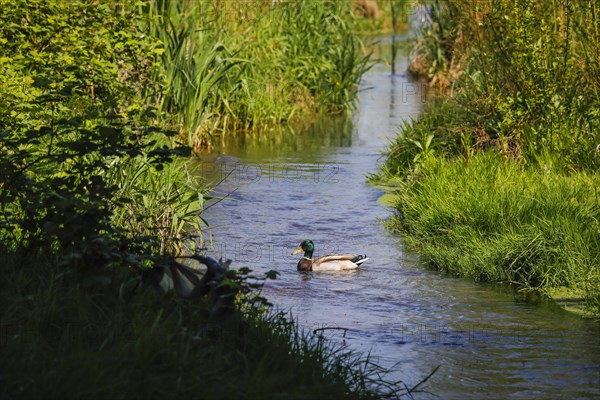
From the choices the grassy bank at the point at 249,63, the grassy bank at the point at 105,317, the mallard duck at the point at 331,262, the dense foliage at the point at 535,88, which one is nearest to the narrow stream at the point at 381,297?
the mallard duck at the point at 331,262

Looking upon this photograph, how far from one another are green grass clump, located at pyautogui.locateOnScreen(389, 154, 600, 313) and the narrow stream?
0.26 meters

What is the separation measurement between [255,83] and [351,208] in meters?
5.25

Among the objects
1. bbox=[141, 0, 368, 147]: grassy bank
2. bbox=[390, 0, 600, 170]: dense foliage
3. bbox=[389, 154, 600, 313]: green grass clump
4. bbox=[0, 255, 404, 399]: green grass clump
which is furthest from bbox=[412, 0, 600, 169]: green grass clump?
bbox=[0, 255, 404, 399]: green grass clump

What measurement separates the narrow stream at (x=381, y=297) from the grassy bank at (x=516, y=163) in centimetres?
36

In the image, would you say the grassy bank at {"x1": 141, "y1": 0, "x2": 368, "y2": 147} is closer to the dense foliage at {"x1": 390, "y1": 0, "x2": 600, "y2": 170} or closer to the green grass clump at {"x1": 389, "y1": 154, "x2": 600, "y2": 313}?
the dense foliage at {"x1": 390, "y1": 0, "x2": 600, "y2": 170}

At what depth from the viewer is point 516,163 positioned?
11.8 meters

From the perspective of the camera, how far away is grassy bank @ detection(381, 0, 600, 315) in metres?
9.12

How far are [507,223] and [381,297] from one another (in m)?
1.55

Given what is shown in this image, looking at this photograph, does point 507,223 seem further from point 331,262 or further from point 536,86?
point 536,86

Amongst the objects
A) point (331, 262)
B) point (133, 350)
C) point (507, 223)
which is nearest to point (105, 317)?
point (133, 350)

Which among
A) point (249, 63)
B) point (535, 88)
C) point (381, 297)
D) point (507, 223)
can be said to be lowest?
point (381, 297)

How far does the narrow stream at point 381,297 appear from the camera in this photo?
22.4 feet

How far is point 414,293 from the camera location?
29.6 feet

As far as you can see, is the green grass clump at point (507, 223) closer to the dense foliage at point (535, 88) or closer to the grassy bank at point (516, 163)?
the grassy bank at point (516, 163)
